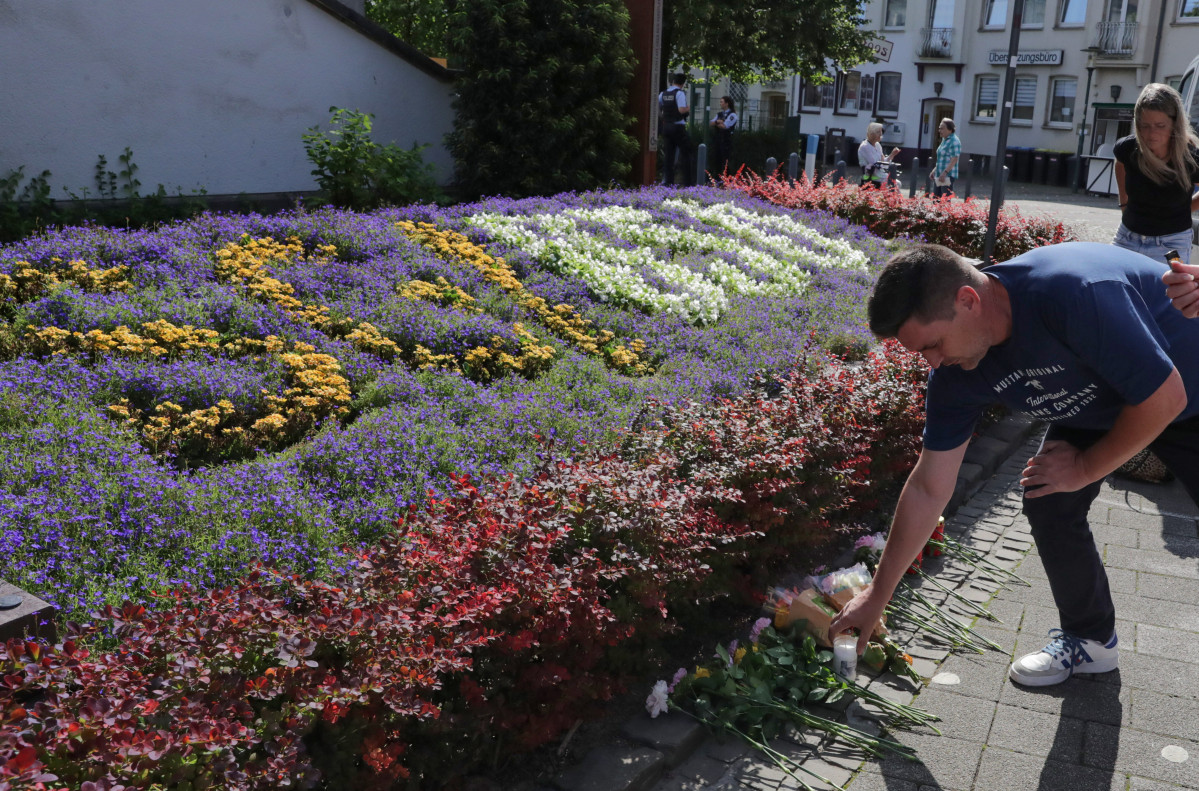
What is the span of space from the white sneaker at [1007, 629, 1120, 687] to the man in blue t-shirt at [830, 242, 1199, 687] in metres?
0.37

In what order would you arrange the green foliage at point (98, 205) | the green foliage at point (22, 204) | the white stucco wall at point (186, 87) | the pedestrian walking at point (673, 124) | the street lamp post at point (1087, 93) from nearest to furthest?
the green foliage at point (22, 204)
the green foliage at point (98, 205)
the white stucco wall at point (186, 87)
the pedestrian walking at point (673, 124)
the street lamp post at point (1087, 93)

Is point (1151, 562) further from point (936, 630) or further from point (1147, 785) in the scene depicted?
point (1147, 785)

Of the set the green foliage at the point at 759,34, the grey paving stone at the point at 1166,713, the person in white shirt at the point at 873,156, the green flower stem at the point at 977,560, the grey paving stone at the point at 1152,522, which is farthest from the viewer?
the green foliage at the point at 759,34

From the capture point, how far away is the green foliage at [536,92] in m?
11.6

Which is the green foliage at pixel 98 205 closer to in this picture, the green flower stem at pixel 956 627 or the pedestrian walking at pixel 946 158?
the green flower stem at pixel 956 627

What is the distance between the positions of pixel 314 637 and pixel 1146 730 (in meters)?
2.96

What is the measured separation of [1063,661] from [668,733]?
65.7 inches

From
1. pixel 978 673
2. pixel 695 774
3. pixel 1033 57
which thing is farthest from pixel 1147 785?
pixel 1033 57

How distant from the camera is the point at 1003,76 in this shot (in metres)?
32.7

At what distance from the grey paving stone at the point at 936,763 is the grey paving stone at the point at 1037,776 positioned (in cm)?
5

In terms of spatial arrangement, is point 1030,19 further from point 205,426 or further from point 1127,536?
point 205,426

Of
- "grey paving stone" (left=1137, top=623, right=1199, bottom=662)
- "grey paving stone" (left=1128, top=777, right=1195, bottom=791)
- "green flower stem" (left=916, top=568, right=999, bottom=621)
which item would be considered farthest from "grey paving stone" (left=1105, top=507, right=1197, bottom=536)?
"grey paving stone" (left=1128, top=777, right=1195, bottom=791)

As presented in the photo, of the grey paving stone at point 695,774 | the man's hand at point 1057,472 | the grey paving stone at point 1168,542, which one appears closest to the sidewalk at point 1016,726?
the grey paving stone at point 695,774

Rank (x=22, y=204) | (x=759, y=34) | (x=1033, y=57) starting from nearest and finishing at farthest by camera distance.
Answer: (x=22, y=204) < (x=759, y=34) < (x=1033, y=57)
